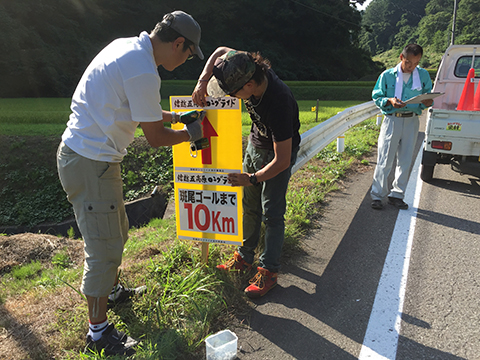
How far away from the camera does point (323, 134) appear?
6441 millimetres

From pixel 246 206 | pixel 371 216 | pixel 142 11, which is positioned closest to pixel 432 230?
pixel 371 216

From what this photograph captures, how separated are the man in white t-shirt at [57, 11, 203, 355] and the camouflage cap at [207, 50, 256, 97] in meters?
0.25

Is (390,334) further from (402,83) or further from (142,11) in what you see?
(142,11)

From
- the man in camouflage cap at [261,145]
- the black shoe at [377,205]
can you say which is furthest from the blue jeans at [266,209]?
the black shoe at [377,205]

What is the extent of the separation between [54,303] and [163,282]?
0.89 m

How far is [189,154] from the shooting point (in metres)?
3.24

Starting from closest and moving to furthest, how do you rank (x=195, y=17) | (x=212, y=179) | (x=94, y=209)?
(x=94, y=209) → (x=212, y=179) → (x=195, y=17)

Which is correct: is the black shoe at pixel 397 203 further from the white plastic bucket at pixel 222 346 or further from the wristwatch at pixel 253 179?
the white plastic bucket at pixel 222 346

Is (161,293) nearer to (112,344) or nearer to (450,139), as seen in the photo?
(112,344)

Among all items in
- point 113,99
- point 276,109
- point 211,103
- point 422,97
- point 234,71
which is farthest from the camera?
point 422,97

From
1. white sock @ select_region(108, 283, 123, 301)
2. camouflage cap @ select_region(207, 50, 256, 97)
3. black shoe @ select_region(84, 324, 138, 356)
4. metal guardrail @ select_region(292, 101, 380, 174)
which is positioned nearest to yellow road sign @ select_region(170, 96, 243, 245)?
camouflage cap @ select_region(207, 50, 256, 97)

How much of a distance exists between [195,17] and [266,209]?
47871 millimetres

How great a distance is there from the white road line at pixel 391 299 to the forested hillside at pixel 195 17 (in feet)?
90.2

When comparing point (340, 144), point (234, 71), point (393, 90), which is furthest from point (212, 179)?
point (340, 144)
